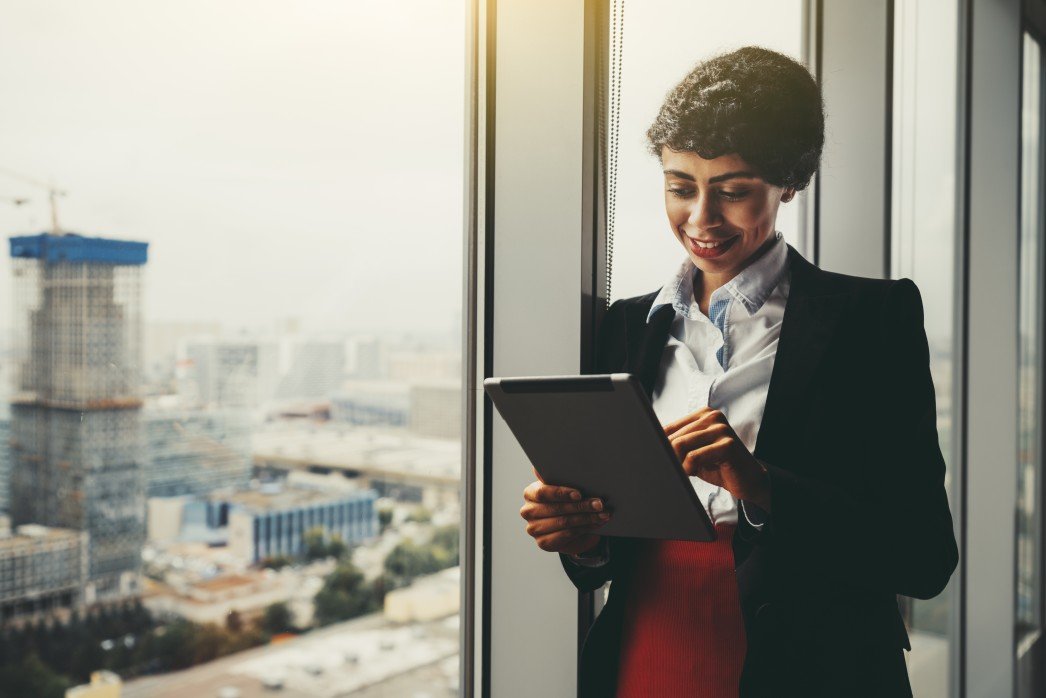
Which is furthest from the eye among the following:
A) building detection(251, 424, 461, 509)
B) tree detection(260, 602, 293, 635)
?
tree detection(260, 602, 293, 635)

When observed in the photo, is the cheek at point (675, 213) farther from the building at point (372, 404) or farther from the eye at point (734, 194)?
the building at point (372, 404)

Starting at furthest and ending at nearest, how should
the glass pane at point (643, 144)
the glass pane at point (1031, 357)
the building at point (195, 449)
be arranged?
the glass pane at point (1031, 357) → the glass pane at point (643, 144) → the building at point (195, 449)

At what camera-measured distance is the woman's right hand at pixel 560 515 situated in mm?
1060

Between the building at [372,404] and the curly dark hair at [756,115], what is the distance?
56 cm

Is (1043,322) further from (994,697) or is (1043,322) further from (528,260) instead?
(528,260)

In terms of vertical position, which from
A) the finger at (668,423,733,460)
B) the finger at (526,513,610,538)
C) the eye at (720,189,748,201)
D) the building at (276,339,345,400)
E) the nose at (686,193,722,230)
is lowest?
the finger at (526,513,610,538)

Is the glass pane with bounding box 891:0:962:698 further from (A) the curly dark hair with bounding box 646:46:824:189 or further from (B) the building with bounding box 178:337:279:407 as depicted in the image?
(B) the building with bounding box 178:337:279:407

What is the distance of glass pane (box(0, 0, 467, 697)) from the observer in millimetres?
883

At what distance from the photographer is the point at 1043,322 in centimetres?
393

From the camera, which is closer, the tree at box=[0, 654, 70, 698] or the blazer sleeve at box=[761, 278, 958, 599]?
the tree at box=[0, 654, 70, 698]

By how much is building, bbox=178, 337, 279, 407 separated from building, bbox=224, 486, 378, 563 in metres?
0.13

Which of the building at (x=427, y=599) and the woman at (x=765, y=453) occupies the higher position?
the woman at (x=765, y=453)

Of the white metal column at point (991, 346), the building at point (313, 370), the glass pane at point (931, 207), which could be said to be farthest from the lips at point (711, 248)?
the white metal column at point (991, 346)

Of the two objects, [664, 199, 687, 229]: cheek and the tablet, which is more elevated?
[664, 199, 687, 229]: cheek
